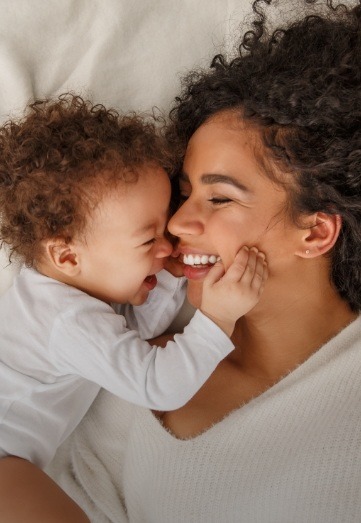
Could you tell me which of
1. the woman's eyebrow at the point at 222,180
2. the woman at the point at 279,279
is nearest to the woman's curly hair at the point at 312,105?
the woman at the point at 279,279

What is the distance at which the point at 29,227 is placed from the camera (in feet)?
5.43

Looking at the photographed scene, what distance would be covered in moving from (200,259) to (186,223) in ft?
0.49

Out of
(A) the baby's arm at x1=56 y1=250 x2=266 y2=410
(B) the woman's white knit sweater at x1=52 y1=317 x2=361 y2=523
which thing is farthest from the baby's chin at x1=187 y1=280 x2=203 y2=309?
(B) the woman's white knit sweater at x1=52 y1=317 x2=361 y2=523

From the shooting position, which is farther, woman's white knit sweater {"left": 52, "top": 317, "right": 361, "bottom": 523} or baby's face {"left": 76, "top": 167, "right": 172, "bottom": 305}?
baby's face {"left": 76, "top": 167, "right": 172, "bottom": 305}

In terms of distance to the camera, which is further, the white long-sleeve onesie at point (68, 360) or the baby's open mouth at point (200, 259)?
the baby's open mouth at point (200, 259)

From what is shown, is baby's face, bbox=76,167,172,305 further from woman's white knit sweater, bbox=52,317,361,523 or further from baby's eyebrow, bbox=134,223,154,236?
woman's white knit sweater, bbox=52,317,361,523

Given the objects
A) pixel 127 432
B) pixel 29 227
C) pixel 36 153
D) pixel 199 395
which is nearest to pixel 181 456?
pixel 199 395

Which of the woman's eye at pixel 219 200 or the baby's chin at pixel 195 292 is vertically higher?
the woman's eye at pixel 219 200

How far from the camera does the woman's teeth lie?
168 cm

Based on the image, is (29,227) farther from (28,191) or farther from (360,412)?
(360,412)

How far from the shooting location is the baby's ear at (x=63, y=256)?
165cm

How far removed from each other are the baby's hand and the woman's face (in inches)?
1.7

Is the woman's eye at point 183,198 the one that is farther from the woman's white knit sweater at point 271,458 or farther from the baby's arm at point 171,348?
the woman's white knit sweater at point 271,458

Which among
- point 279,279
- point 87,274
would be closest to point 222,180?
point 279,279
